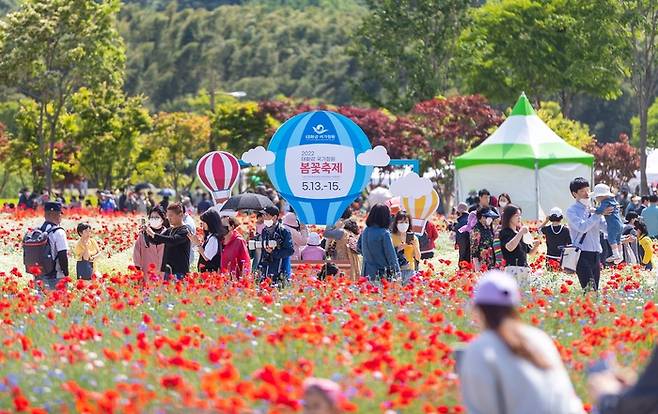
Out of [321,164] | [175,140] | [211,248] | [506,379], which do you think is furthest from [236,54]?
[506,379]

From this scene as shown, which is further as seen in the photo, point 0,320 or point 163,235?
point 163,235

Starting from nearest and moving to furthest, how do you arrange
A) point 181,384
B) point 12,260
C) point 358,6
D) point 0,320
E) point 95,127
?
point 181,384, point 0,320, point 12,260, point 95,127, point 358,6

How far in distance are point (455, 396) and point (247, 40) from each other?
122083 millimetres

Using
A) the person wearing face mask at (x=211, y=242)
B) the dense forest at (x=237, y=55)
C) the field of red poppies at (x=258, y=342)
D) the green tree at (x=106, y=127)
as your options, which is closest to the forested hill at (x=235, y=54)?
the dense forest at (x=237, y=55)

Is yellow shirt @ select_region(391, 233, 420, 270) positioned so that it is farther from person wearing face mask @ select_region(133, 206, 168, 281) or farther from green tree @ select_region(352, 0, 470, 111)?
green tree @ select_region(352, 0, 470, 111)

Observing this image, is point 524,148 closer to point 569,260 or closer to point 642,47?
point 642,47

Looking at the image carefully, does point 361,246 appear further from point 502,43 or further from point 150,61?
point 150,61

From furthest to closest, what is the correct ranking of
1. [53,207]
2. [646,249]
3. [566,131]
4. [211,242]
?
[566,131]
[646,249]
[211,242]
[53,207]

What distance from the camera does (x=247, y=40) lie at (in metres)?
127

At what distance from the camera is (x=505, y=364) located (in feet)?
17.7

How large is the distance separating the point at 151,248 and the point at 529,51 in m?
48.8

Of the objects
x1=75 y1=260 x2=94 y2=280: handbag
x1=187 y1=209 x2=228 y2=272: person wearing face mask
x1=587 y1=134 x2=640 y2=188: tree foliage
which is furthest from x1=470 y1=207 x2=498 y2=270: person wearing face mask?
x1=587 y1=134 x2=640 y2=188: tree foliage

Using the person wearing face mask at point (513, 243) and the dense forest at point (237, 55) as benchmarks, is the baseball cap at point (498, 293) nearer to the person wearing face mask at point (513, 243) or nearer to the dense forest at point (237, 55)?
the person wearing face mask at point (513, 243)

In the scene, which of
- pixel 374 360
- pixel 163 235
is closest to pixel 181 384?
pixel 374 360
